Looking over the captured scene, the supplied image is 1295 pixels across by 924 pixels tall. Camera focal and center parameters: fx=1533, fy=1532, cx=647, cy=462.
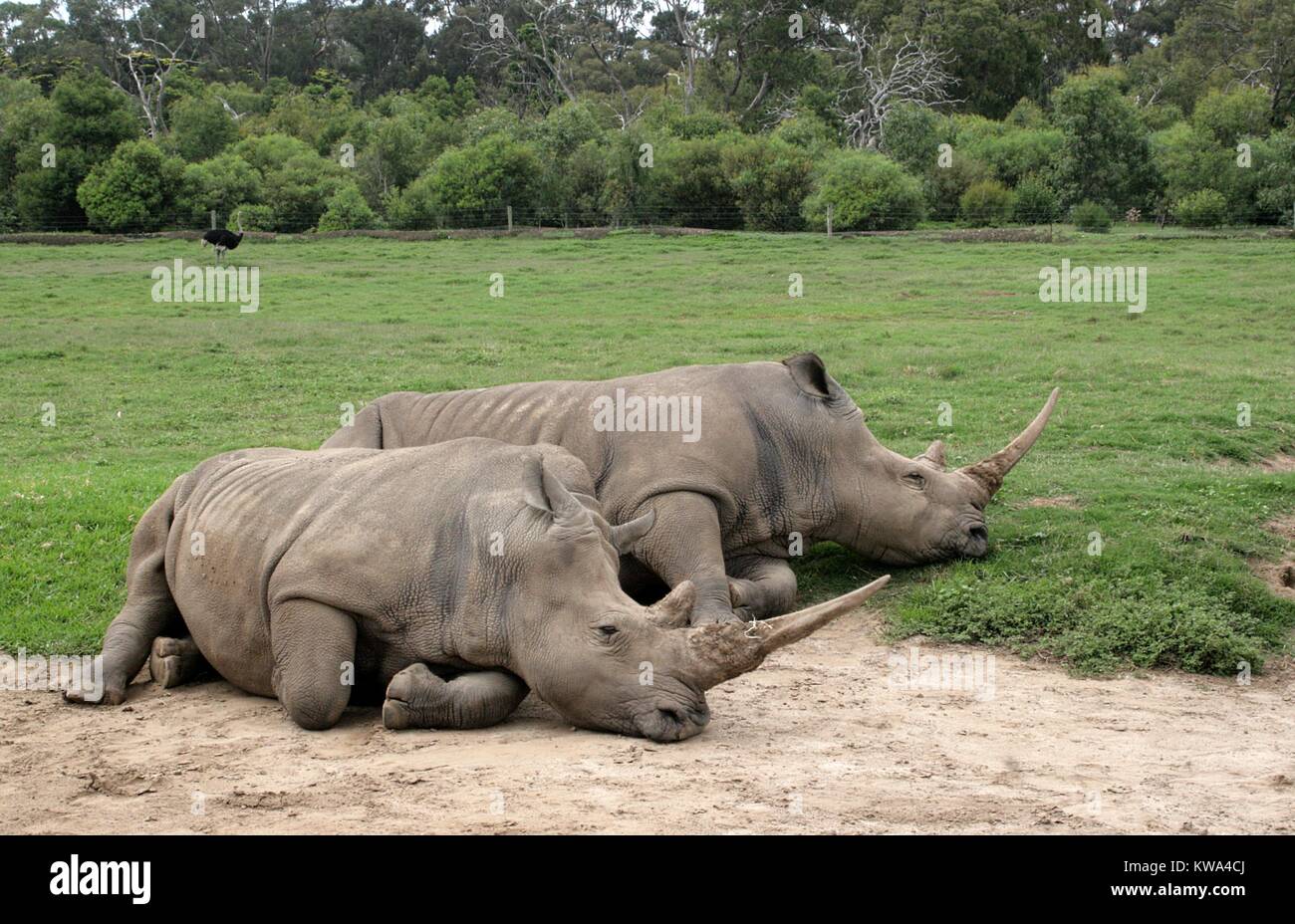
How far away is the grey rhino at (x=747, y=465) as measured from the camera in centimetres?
936

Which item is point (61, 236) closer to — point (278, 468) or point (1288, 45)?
point (278, 468)

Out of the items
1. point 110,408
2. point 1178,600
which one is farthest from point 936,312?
point 1178,600

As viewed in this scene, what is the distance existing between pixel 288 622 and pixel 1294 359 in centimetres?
1553

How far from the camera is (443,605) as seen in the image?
23.1ft

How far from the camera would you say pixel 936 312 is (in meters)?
22.6

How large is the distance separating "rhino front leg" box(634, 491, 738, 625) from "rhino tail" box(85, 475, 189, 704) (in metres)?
2.64

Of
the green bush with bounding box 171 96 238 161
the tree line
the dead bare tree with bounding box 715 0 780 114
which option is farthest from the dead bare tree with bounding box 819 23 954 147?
the green bush with bounding box 171 96 238 161

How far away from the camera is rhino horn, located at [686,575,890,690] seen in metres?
6.63

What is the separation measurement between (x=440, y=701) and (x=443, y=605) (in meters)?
0.45

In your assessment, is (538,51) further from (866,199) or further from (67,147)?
(866,199)

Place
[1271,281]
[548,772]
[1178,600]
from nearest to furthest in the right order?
[548,772] < [1178,600] < [1271,281]

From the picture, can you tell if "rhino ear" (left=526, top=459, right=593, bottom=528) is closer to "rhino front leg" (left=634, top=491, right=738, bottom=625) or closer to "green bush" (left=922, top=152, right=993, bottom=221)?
"rhino front leg" (left=634, top=491, right=738, bottom=625)

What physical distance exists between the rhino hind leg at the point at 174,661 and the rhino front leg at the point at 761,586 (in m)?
3.07
